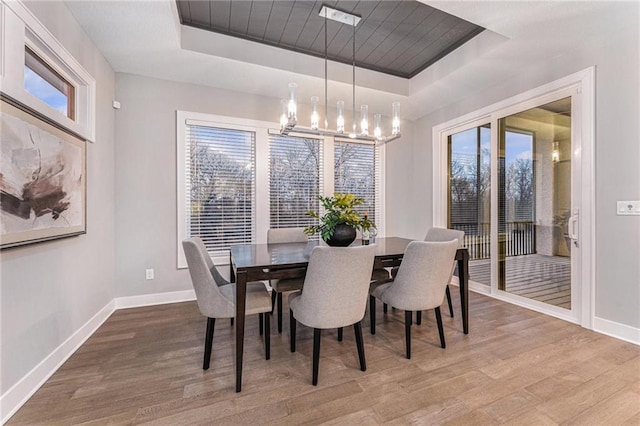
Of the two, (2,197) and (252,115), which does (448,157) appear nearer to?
(252,115)

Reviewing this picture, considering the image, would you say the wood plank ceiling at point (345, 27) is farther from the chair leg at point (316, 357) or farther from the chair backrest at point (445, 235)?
the chair leg at point (316, 357)

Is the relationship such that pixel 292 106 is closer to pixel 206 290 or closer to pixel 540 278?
pixel 206 290

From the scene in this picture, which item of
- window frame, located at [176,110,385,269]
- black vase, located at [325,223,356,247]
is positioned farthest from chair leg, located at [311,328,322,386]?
window frame, located at [176,110,385,269]

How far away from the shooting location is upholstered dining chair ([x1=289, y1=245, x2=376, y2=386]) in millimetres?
1740

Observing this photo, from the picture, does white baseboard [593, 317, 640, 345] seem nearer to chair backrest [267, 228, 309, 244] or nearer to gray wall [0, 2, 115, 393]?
chair backrest [267, 228, 309, 244]

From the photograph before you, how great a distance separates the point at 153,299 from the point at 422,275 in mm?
3037

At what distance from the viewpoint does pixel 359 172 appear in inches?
175

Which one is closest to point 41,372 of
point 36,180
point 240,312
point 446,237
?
point 36,180

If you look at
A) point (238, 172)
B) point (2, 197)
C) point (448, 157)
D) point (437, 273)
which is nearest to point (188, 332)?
point (2, 197)

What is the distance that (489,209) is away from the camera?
3729mm

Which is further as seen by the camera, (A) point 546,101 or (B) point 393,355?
(A) point 546,101

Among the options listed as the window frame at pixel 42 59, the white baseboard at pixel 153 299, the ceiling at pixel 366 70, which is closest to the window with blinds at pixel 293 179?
the ceiling at pixel 366 70

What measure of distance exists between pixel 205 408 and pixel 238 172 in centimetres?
274

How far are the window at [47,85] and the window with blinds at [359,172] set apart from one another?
3.03 meters
